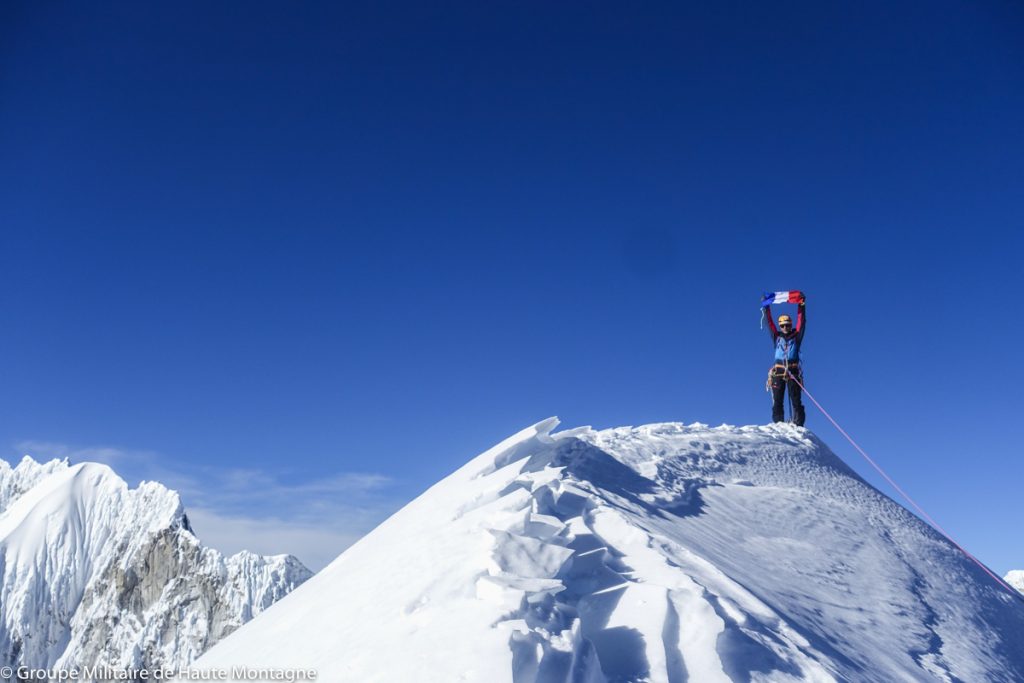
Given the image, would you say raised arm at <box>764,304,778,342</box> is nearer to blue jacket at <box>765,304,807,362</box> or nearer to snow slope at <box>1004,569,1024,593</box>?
blue jacket at <box>765,304,807,362</box>

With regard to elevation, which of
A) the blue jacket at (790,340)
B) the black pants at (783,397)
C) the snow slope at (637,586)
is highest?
the blue jacket at (790,340)

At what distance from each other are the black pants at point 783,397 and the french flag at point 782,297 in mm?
1481

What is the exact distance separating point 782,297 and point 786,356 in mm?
1247

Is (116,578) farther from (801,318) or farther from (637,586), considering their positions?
(637,586)

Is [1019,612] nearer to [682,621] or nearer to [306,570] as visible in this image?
[682,621]

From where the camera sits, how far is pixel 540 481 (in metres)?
7.04

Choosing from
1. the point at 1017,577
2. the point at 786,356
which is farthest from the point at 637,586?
the point at 1017,577

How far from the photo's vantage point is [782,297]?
14.8 m

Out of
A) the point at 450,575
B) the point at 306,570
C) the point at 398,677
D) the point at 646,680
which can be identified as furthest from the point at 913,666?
the point at 306,570

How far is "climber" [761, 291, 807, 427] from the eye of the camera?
47.6 feet

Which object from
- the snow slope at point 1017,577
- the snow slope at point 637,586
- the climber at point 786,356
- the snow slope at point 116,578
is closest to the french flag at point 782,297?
the climber at point 786,356

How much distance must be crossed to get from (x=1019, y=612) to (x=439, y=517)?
28.0 feet

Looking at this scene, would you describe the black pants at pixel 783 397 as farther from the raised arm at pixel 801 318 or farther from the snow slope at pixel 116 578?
the snow slope at pixel 116 578

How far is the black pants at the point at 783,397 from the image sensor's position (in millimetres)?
14414
